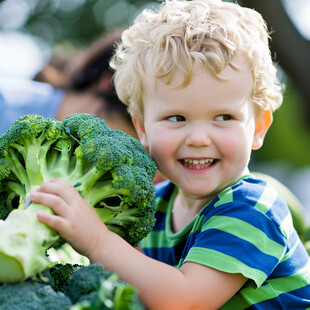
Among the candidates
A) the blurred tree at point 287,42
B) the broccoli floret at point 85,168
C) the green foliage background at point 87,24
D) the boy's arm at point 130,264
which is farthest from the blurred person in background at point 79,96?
the green foliage background at point 87,24

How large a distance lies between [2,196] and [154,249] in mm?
844

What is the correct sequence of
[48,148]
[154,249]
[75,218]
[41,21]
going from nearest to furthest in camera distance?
[75,218] → [48,148] → [154,249] → [41,21]

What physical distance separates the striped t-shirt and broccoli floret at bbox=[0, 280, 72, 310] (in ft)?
1.60

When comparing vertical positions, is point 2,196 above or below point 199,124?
below

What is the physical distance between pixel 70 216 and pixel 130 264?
0.24m

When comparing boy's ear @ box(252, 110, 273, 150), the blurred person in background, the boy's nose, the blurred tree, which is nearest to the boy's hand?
the boy's nose

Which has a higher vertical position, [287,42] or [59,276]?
[59,276]

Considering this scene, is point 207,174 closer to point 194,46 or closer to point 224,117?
point 224,117

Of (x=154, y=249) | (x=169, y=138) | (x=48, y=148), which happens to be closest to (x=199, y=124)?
(x=169, y=138)

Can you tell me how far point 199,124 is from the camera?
5.45 feet

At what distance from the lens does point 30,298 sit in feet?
3.64

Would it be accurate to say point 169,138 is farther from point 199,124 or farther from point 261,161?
point 261,161

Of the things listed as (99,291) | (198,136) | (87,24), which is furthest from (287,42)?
(87,24)

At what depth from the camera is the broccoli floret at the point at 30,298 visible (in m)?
1.09
